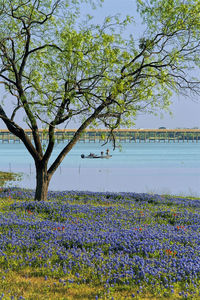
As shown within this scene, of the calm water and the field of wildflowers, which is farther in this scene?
the calm water

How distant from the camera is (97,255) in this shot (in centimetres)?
812

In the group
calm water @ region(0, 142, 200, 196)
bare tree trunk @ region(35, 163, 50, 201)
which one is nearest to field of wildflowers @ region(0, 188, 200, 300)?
bare tree trunk @ region(35, 163, 50, 201)

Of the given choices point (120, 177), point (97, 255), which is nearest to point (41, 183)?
point (97, 255)

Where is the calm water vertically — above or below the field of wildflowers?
below

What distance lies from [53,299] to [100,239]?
342 cm

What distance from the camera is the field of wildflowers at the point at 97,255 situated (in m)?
6.77

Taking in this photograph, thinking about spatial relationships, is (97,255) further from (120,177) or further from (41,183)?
(120,177)

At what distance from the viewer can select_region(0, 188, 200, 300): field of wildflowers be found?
6.77 meters

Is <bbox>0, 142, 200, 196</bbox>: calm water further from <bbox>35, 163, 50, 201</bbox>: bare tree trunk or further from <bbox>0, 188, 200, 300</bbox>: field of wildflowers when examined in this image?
<bbox>0, 188, 200, 300</bbox>: field of wildflowers

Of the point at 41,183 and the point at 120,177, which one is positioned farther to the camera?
the point at 120,177

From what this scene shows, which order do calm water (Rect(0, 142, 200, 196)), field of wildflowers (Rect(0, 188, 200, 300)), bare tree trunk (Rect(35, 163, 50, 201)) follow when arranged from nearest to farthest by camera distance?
field of wildflowers (Rect(0, 188, 200, 300)), bare tree trunk (Rect(35, 163, 50, 201)), calm water (Rect(0, 142, 200, 196))

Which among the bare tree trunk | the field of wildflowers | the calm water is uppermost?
the bare tree trunk

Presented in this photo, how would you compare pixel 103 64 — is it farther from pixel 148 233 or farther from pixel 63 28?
pixel 148 233

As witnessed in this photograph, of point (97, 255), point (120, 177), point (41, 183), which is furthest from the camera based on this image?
point (120, 177)
